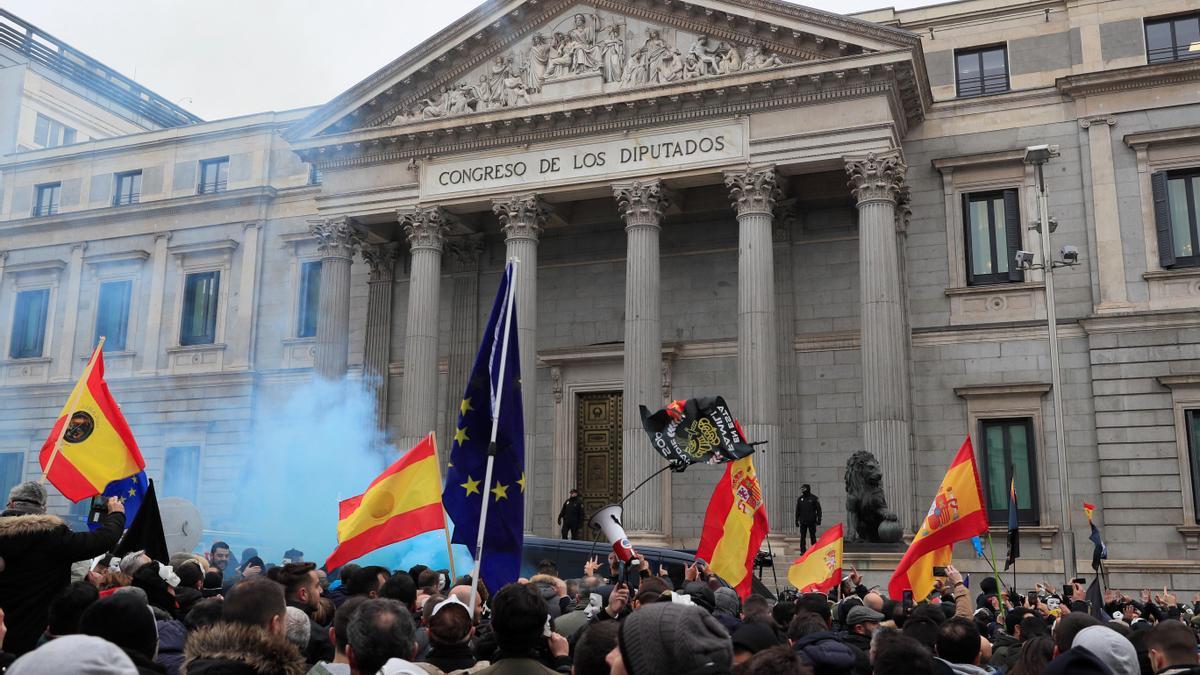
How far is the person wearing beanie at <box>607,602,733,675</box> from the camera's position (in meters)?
3.58

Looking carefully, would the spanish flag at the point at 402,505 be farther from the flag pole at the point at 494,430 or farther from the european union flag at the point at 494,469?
the flag pole at the point at 494,430

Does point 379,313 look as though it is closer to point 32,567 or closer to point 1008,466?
point 1008,466

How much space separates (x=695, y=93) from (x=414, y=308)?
9573 mm

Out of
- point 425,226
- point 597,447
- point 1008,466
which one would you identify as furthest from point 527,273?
point 1008,466

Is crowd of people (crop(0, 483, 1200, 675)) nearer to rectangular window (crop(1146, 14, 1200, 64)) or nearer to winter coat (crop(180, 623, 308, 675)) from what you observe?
winter coat (crop(180, 623, 308, 675))

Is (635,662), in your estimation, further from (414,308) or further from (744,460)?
(414,308)

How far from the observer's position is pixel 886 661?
4.73 metres

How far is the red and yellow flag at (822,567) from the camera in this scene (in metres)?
14.2

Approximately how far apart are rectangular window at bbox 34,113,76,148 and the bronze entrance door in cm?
3382

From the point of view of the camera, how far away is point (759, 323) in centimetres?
2680

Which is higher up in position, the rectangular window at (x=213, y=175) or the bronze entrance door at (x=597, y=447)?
the rectangular window at (x=213, y=175)

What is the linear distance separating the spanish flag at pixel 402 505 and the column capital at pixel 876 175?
725 inches

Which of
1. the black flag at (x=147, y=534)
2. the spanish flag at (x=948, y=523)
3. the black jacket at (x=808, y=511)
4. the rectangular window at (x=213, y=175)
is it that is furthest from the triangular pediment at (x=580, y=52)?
the black flag at (x=147, y=534)

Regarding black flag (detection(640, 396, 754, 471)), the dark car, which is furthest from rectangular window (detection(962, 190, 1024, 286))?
black flag (detection(640, 396, 754, 471))
